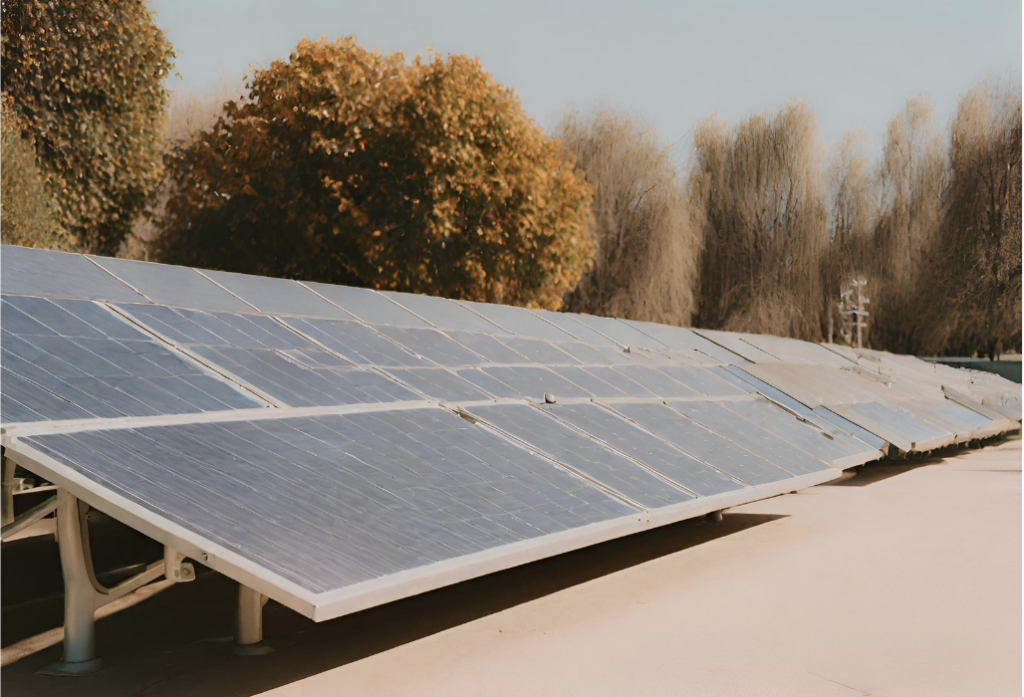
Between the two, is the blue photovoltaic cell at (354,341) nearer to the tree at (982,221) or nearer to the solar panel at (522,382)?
the solar panel at (522,382)

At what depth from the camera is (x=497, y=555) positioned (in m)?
5.12

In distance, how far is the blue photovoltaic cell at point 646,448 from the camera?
25.6 feet

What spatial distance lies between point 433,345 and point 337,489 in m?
4.48

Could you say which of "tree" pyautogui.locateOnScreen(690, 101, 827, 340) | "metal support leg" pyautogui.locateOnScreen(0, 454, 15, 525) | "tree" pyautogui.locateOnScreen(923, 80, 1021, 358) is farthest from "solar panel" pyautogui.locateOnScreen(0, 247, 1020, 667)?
"tree" pyautogui.locateOnScreen(923, 80, 1021, 358)

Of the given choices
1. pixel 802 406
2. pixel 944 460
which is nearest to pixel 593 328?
pixel 802 406

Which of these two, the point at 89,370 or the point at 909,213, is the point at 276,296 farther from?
the point at 909,213

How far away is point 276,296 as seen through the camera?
9469mm

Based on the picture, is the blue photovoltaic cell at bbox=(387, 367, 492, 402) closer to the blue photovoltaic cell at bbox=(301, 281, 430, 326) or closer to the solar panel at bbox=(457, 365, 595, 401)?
the solar panel at bbox=(457, 365, 595, 401)

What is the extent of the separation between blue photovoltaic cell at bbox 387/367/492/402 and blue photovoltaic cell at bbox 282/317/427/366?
0.62ft

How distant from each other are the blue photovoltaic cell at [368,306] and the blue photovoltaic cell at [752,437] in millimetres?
3112

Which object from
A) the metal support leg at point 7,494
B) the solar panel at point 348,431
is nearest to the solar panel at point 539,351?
the solar panel at point 348,431

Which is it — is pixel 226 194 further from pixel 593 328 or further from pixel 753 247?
pixel 753 247

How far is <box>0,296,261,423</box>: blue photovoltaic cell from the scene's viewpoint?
5258 mm

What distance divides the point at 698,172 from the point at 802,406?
81.4ft
